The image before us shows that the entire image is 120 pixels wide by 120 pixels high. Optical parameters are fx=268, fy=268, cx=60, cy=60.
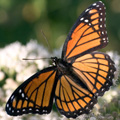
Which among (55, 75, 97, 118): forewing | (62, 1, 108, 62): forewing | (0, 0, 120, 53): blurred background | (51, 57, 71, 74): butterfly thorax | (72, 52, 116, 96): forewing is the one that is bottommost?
(55, 75, 97, 118): forewing

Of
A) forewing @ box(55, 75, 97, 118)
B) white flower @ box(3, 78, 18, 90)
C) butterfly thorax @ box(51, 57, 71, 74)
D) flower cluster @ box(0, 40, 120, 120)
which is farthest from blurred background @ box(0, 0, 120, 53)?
forewing @ box(55, 75, 97, 118)

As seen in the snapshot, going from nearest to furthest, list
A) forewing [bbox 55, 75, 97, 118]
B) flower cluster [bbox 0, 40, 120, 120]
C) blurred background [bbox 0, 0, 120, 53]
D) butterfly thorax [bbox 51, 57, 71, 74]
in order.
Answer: forewing [bbox 55, 75, 97, 118], butterfly thorax [bbox 51, 57, 71, 74], flower cluster [bbox 0, 40, 120, 120], blurred background [bbox 0, 0, 120, 53]

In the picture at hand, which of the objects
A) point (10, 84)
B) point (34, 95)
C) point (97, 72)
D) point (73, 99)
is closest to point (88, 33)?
point (97, 72)

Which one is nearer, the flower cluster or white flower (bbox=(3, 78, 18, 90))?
the flower cluster

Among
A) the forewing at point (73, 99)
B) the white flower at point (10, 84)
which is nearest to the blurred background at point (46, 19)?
the white flower at point (10, 84)

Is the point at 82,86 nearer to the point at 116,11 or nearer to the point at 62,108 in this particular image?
the point at 62,108

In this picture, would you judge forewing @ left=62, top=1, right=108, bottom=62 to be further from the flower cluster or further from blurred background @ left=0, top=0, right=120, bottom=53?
blurred background @ left=0, top=0, right=120, bottom=53

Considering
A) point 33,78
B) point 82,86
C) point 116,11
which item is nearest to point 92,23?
point 82,86
